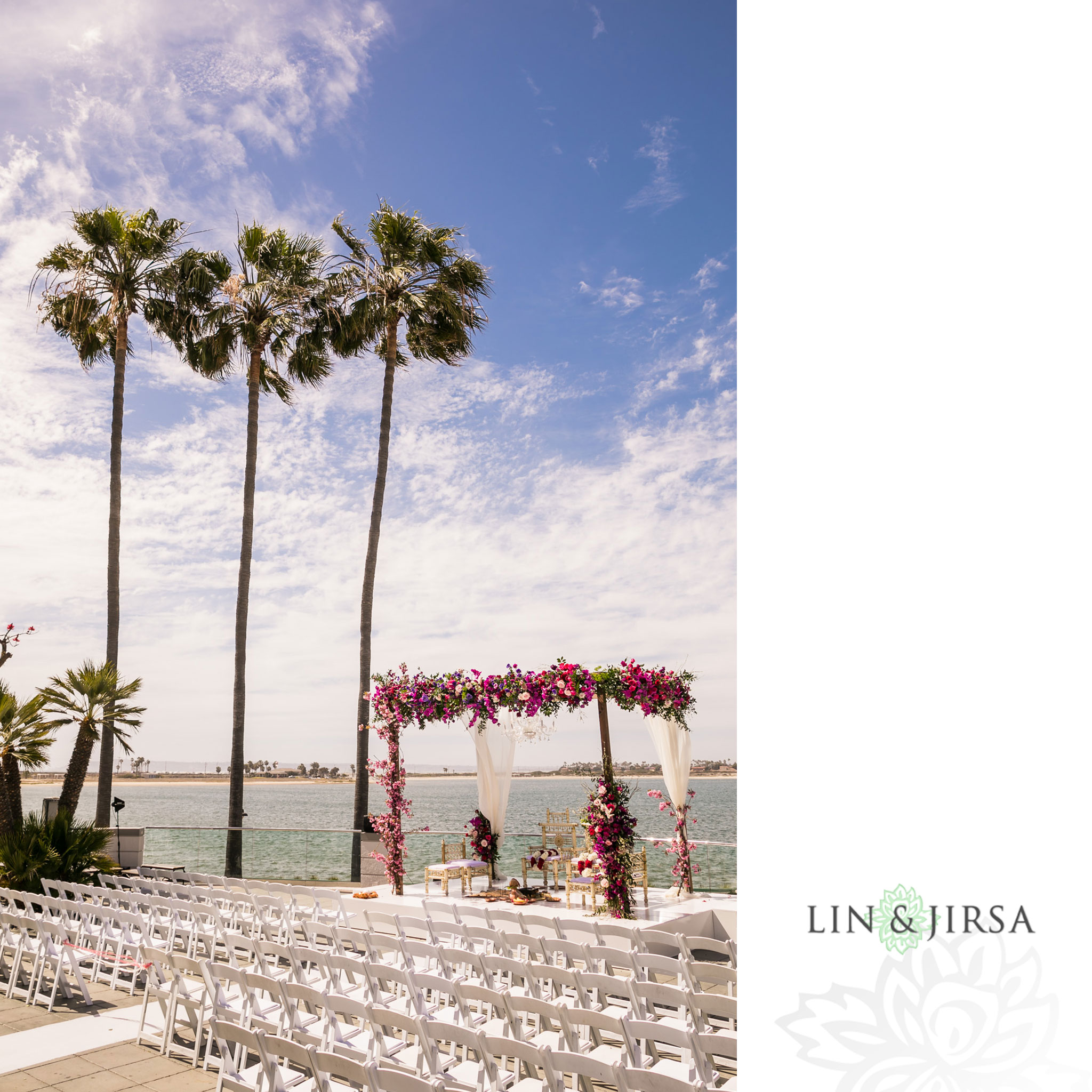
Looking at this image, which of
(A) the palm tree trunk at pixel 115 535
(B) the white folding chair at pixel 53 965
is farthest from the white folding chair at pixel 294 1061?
(A) the palm tree trunk at pixel 115 535

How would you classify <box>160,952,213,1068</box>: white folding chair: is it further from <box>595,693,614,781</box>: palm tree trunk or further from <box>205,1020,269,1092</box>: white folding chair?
<box>595,693,614,781</box>: palm tree trunk

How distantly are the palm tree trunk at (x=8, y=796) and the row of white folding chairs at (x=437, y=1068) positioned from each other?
27.6 ft

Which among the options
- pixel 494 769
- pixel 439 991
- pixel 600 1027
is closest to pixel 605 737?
pixel 494 769

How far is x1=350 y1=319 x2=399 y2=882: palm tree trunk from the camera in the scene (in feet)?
44.2

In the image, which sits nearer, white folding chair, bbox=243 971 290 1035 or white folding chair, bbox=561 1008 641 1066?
white folding chair, bbox=561 1008 641 1066

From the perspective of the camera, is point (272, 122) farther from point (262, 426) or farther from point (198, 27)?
point (262, 426)

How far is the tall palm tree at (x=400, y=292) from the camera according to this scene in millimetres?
15508

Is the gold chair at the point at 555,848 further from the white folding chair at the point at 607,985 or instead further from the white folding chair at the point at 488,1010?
the white folding chair at the point at 607,985

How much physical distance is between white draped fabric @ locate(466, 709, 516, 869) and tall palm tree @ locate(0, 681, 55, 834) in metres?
5.83

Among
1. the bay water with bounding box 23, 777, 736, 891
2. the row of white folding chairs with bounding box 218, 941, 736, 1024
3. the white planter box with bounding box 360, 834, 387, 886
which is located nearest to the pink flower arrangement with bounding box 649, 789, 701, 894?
the bay water with bounding box 23, 777, 736, 891

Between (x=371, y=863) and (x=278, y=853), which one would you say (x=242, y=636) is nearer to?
(x=278, y=853)

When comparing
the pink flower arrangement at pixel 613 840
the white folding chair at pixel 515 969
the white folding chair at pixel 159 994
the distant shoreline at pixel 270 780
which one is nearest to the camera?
the white folding chair at pixel 515 969

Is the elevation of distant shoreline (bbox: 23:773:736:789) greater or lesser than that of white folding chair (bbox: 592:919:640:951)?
lesser
